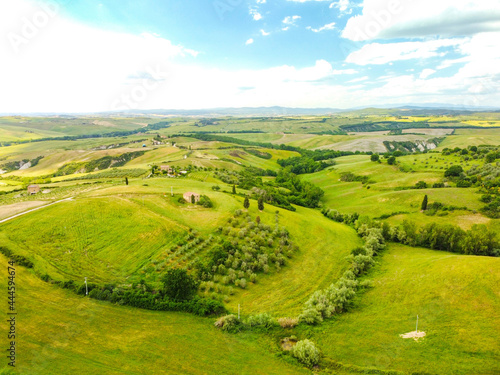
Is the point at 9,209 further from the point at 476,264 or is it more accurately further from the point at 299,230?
the point at 476,264

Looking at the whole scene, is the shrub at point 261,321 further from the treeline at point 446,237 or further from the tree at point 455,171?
the tree at point 455,171

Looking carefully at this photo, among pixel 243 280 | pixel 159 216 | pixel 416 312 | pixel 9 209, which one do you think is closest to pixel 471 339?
pixel 416 312

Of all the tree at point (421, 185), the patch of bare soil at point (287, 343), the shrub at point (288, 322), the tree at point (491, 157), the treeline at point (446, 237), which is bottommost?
the patch of bare soil at point (287, 343)

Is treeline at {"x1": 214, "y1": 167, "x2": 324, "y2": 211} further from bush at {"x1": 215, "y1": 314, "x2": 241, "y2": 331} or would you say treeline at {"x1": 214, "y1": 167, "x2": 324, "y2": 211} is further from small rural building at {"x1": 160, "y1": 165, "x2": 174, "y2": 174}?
bush at {"x1": 215, "y1": 314, "x2": 241, "y2": 331}

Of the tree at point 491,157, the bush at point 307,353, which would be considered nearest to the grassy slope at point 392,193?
the tree at point 491,157

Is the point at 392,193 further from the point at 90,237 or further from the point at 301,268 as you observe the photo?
the point at 90,237

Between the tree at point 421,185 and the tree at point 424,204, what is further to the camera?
the tree at point 421,185

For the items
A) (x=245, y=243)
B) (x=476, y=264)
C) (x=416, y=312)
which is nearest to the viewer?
(x=416, y=312)
